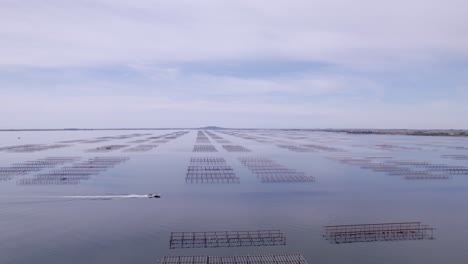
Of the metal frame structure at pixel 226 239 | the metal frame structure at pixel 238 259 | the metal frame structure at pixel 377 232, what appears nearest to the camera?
the metal frame structure at pixel 238 259

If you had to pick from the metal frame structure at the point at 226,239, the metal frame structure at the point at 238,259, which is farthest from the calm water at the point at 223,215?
the metal frame structure at the point at 238,259

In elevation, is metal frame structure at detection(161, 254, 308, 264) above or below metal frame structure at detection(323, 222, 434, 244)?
below

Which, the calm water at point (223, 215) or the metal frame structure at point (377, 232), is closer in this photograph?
the calm water at point (223, 215)

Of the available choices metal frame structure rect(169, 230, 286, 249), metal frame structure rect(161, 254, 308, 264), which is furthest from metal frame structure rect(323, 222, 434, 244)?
metal frame structure rect(161, 254, 308, 264)

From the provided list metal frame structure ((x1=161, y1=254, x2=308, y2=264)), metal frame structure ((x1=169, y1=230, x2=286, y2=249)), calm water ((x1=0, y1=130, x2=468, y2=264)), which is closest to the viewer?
metal frame structure ((x1=161, y1=254, x2=308, y2=264))

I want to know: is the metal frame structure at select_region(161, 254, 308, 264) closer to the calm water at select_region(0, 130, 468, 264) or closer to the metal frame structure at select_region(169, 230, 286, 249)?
the calm water at select_region(0, 130, 468, 264)

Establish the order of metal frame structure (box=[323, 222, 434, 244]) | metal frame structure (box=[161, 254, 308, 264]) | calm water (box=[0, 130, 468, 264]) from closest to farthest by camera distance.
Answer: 1. metal frame structure (box=[161, 254, 308, 264])
2. calm water (box=[0, 130, 468, 264])
3. metal frame structure (box=[323, 222, 434, 244])

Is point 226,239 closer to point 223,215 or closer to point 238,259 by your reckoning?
point 238,259

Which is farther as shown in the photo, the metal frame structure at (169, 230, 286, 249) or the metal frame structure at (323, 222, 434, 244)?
the metal frame structure at (323, 222, 434, 244)

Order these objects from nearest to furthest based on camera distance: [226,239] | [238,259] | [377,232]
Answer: [238,259] < [226,239] < [377,232]

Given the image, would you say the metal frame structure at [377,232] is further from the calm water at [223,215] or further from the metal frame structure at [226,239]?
the metal frame structure at [226,239]

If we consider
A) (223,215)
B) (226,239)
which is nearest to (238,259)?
(226,239)

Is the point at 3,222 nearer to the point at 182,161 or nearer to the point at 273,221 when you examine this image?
the point at 273,221
